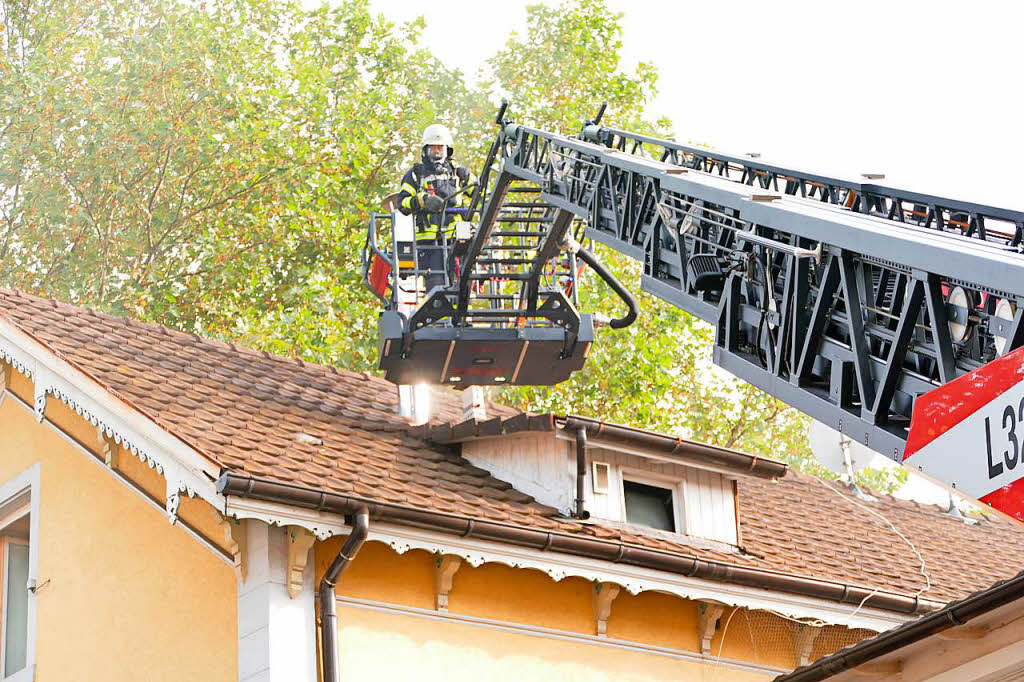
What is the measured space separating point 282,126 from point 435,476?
22.5 m

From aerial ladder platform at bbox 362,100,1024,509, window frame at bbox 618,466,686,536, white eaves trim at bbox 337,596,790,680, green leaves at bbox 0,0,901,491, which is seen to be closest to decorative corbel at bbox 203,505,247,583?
white eaves trim at bbox 337,596,790,680

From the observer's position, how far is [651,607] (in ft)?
41.4

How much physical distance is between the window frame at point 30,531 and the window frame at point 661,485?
5.42 m

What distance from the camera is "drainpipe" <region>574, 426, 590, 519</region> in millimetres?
12742

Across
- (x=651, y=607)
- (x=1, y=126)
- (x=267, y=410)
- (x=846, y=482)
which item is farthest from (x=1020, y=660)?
(x=1, y=126)

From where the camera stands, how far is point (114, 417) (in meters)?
11.6

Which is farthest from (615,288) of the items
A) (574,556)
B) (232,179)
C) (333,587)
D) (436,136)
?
(232,179)

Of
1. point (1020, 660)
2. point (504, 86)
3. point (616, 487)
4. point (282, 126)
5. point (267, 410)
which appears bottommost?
point (1020, 660)

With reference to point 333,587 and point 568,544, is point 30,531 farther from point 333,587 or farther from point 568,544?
point 568,544

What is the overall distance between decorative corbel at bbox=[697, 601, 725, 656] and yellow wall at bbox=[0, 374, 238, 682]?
4.43 metres

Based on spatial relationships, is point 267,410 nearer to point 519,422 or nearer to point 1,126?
point 519,422

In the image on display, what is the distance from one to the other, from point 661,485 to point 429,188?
4.66m

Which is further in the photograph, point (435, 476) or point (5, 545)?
point (5, 545)

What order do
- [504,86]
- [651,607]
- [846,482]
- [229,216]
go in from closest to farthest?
[651,607], [846,482], [229,216], [504,86]
